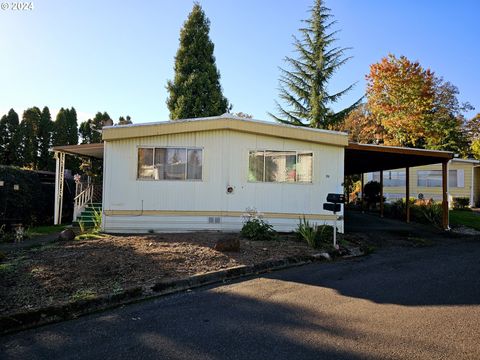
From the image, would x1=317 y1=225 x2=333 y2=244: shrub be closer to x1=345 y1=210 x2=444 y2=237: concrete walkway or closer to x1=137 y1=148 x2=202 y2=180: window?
x1=345 y1=210 x2=444 y2=237: concrete walkway

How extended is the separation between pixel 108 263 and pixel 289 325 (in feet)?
12.7

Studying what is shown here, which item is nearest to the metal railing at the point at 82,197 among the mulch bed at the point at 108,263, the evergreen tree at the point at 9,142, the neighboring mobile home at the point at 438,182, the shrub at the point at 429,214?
the mulch bed at the point at 108,263

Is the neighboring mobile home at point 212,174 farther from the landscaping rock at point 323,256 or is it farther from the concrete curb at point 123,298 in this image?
the concrete curb at point 123,298

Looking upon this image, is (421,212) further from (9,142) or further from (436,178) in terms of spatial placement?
(9,142)

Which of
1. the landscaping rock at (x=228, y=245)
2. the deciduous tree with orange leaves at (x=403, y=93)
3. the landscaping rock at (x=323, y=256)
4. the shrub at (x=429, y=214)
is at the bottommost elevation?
the landscaping rock at (x=323, y=256)

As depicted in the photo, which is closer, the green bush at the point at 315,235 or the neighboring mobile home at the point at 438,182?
the green bush at the point at 315,235

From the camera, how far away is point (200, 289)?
555cm

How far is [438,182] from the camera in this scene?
23.3 metres

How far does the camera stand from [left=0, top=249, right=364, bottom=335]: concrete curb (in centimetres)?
422

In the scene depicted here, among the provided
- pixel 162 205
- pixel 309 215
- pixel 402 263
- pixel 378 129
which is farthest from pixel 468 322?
pixel 378 129

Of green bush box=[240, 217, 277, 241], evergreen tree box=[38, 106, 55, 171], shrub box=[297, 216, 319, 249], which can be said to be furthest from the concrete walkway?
evergreen tree box=[38, 106, 55, 171]

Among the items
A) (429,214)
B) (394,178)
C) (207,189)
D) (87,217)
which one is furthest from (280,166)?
(394,178)

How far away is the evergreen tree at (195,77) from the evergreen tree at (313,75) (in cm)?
661

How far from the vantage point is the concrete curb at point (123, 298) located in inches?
166
